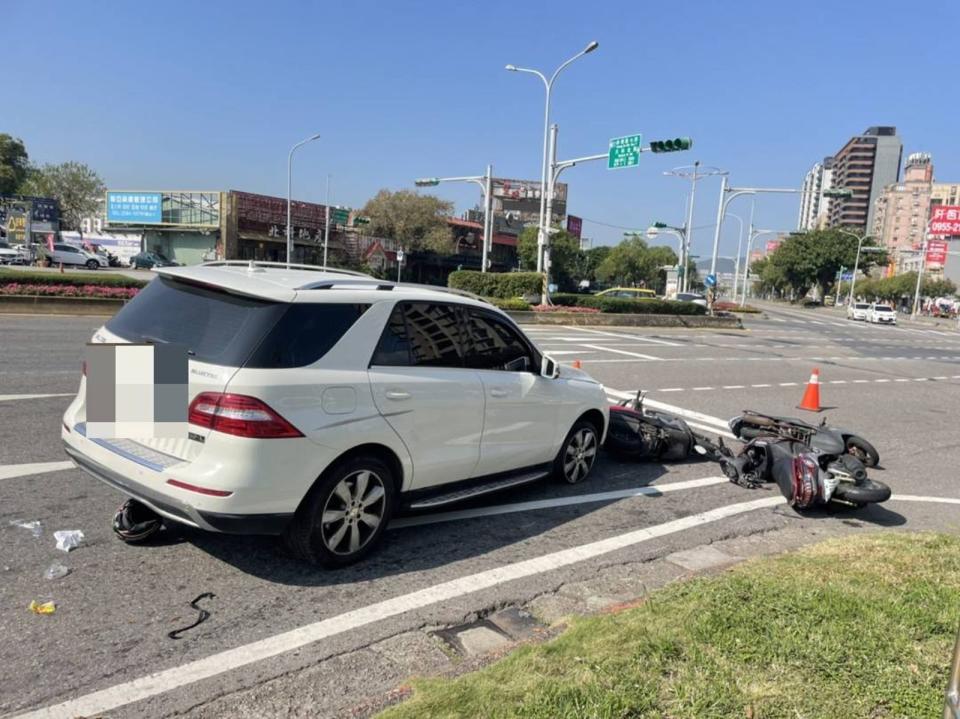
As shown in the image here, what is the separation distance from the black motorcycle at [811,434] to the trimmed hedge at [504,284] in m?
23.3

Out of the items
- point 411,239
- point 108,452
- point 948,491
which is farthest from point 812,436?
point 411,239

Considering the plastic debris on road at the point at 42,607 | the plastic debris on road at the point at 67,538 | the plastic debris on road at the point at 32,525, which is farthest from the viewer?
the plastic debris on road at the point at 32,525

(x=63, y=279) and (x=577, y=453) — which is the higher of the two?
(x=63, y=279)

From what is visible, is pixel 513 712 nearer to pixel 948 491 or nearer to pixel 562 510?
pixel 562 510

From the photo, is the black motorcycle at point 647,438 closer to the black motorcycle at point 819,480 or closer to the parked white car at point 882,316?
the black motorcycle at point 819,480

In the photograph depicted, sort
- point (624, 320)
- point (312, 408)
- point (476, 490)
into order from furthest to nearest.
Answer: point (624, 320)
point (476, 490)
point (312, 408)

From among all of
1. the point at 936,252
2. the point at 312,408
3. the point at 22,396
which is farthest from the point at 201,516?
the point at 936,252

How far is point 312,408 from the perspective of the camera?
3.80 meters

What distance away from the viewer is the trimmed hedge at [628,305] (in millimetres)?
31609

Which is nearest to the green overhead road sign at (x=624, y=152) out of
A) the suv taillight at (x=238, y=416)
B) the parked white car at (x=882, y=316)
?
the suv taillight at (x=238, y=416)

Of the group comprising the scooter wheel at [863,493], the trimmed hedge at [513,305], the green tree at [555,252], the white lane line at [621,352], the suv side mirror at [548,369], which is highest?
the green tree at [555,252]

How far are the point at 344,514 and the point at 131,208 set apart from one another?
206 ft

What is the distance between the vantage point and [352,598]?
3.88 meters

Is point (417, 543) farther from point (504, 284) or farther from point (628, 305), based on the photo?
point (628, 305)
